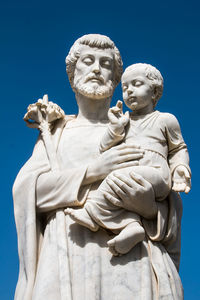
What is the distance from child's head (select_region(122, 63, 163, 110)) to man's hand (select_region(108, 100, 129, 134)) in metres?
0.22

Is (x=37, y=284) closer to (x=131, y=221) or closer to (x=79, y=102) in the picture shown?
(x=131, y=221)

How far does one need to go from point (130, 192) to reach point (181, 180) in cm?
74

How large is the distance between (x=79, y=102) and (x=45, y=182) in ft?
5.33

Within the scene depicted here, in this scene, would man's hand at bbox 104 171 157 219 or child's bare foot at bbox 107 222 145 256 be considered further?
man's hand at bbox 104 171 157 219

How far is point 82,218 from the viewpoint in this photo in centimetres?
707

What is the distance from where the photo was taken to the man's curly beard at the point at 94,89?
8367 millimetres

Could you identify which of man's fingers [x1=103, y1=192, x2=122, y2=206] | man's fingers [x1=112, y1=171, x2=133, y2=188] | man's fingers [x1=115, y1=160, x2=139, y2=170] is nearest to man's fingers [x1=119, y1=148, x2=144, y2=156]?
man's fingers [x1=115, y1=160, x2=139, y2=170]

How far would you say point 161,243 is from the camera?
7555 mm

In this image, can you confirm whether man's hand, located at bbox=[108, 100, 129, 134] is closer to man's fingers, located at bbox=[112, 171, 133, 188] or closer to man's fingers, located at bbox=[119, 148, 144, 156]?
man's fingers, located at bbox=[119, 148, 144, 156]

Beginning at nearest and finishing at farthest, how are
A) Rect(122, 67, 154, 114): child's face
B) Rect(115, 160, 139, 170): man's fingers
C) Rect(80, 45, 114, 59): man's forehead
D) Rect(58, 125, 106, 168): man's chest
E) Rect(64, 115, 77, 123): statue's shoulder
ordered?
Rect(115, 160, 139, 170): man's fingers, Rect(122, 67, 154, 114): child's face, Rect(58, 125, 106, 168): man's chest, Rect(80, 45, 114, 59): man's forehead, Rect(64, 115, 77, 123): statue's shoulder

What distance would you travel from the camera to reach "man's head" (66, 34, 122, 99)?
8391mm

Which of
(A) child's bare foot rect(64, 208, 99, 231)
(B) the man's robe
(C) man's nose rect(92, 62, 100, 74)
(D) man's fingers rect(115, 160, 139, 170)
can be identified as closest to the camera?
(B) the man's robe

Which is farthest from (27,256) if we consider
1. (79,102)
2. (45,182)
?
(79,102)

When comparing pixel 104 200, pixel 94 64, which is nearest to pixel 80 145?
pixel 104 200
